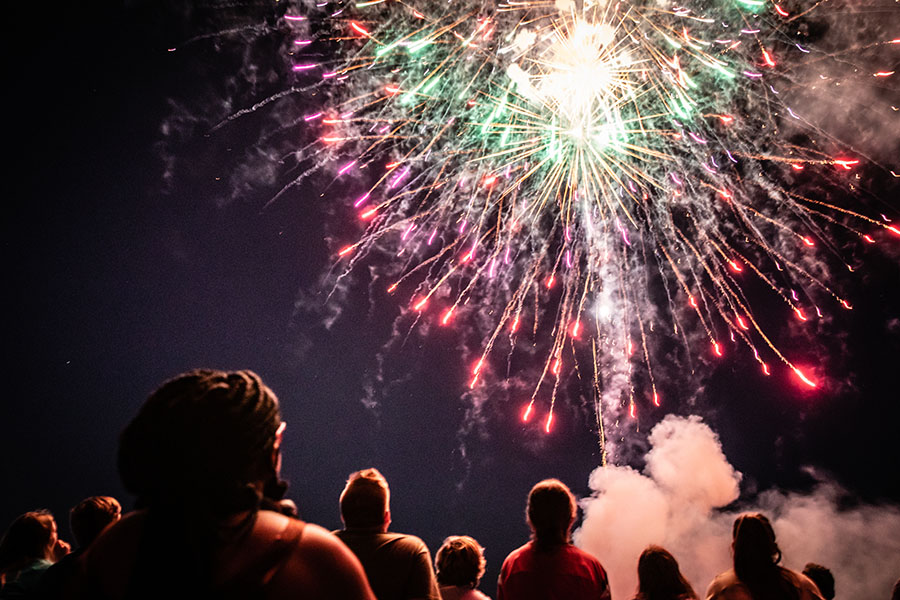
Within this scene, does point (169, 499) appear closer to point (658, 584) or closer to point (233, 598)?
point (233, 598)

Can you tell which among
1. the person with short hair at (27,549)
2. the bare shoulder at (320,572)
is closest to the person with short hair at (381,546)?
the bare shoulder at (320,572)

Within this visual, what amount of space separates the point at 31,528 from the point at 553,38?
9.07m

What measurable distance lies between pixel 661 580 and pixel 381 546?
2336 mm

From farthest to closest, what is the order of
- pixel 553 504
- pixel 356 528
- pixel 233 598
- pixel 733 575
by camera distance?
pixel 733 575 < pixel 553 504 < pixel 356 528 < pixel 233 598

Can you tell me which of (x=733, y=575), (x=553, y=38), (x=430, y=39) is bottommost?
(x=733, y=575)

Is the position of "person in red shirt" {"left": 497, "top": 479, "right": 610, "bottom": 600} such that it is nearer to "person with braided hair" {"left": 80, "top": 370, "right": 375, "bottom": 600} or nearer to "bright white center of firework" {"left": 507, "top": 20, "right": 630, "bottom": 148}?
"person with braided hair" {"left": 80, "top": 370, "right": 375, "bottom": 600}

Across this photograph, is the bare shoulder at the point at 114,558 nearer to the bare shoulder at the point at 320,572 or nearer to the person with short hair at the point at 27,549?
the bare shoulder at the point at 320,572

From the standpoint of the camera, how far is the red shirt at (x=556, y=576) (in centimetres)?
325

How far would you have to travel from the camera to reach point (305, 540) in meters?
1.37

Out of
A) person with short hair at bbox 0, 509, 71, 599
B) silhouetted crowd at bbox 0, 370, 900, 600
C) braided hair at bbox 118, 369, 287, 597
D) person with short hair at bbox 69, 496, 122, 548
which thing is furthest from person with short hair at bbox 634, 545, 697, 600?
person with short hair at bbox 0, 509, 71, 599

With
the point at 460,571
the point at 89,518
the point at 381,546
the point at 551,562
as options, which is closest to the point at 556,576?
the point at 551,562

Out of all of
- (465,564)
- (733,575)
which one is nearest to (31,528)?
(465,564)

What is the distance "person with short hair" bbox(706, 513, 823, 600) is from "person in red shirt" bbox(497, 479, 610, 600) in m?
1.06

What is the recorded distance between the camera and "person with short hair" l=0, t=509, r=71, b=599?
3.72 meters
